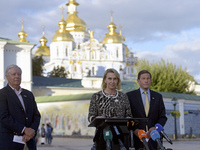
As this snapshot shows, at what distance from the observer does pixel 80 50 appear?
11150 centimetres

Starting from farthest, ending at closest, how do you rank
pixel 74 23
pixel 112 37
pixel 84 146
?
pixel 74 23 < pixel 112 37 < pixel 84 146

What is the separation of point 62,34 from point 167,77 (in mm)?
58156

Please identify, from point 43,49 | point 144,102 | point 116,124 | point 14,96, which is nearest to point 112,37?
point 43,49

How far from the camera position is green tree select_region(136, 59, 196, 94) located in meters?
52.1

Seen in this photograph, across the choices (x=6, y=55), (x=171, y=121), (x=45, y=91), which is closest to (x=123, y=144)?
(x=171, y=121)

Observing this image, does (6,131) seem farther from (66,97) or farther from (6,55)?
(6,55)

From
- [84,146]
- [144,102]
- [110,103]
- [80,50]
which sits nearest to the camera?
[110,103]

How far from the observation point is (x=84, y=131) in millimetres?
34750

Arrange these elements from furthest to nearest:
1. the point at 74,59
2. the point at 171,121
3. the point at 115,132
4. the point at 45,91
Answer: the point at 74,59 → the point at 45,91 → the point at 171,121 → the point at 115,132

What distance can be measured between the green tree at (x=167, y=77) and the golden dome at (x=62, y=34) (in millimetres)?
54076

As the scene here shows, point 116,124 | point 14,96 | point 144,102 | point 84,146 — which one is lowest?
point 84,146

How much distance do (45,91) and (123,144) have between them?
50.6 m

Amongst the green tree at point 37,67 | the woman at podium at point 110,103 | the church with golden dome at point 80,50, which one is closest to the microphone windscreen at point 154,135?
the woman at podium at point 110,103

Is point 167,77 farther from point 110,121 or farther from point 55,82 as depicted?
point 110,121
